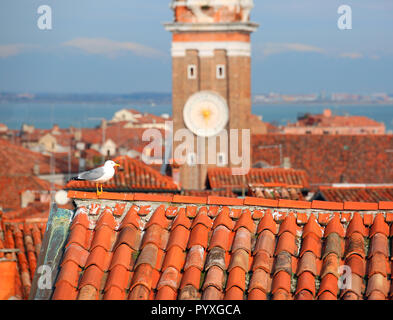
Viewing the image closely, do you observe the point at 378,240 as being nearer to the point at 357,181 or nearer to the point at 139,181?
the point at 139,181

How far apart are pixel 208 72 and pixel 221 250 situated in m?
38.0

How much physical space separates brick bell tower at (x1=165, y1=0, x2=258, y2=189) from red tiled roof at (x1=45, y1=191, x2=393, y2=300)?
35853 mm

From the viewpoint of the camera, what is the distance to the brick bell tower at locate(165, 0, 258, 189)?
43.5 metres

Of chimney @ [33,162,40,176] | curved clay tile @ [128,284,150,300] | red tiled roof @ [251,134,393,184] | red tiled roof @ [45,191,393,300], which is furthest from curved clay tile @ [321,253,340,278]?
chimney @ [33,162,40,176]

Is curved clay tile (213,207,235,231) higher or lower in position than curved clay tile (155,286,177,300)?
higher

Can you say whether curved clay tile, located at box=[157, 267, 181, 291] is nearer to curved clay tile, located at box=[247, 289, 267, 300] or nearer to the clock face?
curved clay tile, located at box=[247, 289, 267, 300]

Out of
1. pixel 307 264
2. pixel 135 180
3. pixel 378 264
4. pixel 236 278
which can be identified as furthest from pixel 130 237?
pixel 135 180

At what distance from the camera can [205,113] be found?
149 ft

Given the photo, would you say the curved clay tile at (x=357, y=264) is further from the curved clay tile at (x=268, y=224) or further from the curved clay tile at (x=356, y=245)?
the curved clay tile at (x=268, y=224)

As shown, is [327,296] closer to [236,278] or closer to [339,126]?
[236,278]
